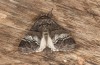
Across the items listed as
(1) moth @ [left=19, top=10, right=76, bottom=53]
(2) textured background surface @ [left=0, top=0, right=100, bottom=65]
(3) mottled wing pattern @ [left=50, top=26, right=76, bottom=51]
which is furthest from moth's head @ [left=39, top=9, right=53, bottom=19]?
(3) mottled wing pattern @ [left=50, top=26, right=76, bottom=51]

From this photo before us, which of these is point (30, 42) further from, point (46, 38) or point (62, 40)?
point (62, 40)

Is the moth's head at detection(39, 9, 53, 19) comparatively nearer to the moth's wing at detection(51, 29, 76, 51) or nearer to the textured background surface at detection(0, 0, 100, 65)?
the textured background surface at detection(0, 0, 100, 65)

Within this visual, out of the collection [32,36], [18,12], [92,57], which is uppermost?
[18,12]

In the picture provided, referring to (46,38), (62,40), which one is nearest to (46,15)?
(46,38)

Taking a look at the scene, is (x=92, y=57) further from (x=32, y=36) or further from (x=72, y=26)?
(x=32, y=36)

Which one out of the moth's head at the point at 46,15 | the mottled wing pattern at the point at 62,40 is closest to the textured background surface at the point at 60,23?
the moth's head at the point at 46,15

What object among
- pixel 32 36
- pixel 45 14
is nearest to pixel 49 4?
pixel 45 14
